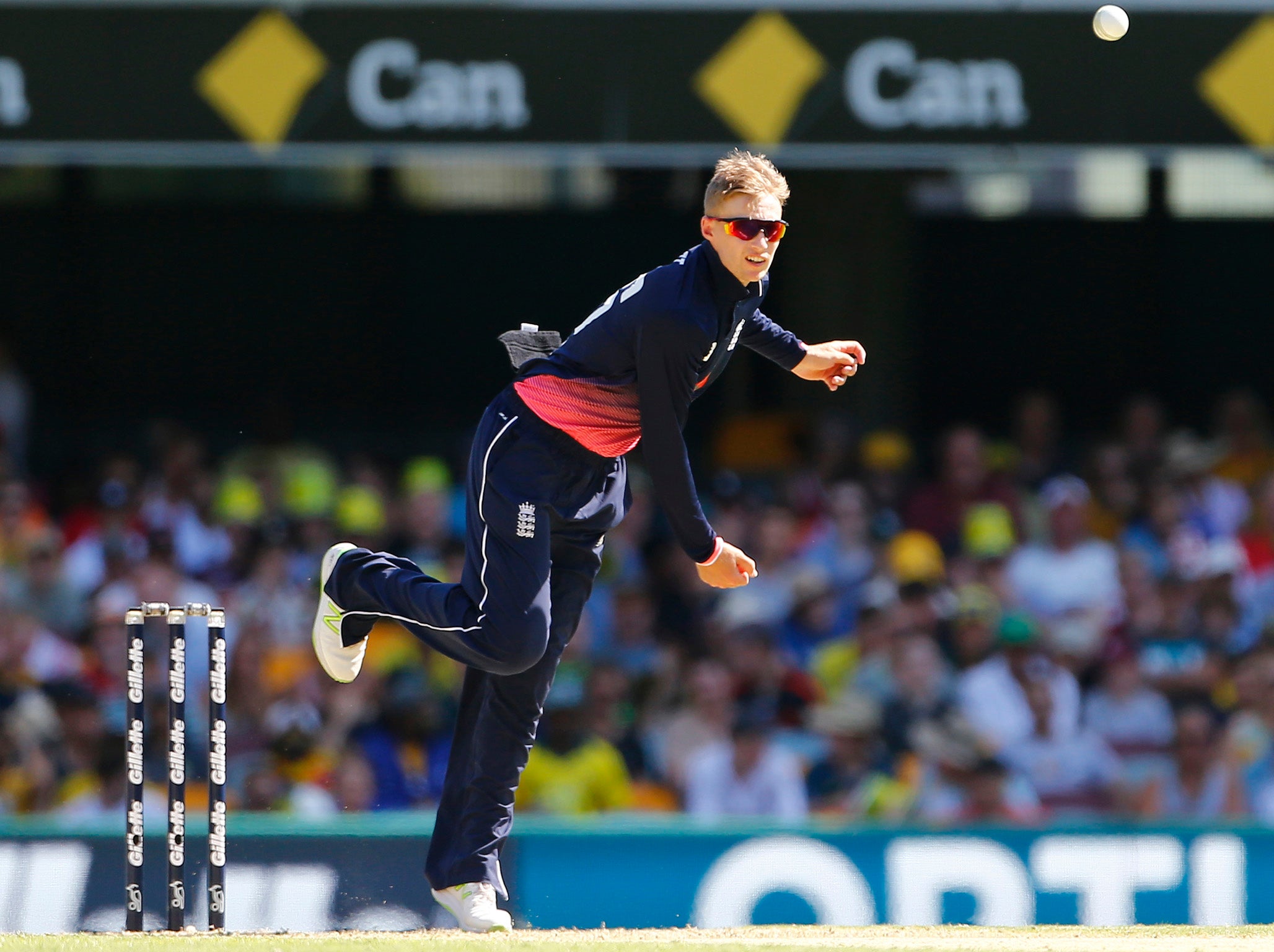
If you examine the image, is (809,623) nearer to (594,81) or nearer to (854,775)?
(854,775)

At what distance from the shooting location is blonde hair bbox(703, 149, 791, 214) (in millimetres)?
5066

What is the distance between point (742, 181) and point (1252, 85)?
5.00 meters

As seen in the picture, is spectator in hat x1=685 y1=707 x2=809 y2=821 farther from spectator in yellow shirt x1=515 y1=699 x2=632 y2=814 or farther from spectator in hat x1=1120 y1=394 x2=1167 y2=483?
spectator in hat x1=1120 y1=394 x2=1167 y2=483

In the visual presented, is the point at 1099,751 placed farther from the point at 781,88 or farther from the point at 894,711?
the point at 781,88

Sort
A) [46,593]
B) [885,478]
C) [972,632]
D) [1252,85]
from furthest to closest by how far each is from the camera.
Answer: [885,478] < [46,593] < [1252,85] < [972,632]

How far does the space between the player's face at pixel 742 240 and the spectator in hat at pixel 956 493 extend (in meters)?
4.98

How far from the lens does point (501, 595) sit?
511cm

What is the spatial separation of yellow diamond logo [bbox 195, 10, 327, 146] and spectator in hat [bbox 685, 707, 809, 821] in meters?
3.60

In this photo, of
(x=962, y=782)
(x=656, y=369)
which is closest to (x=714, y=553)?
(x=656, y=369)

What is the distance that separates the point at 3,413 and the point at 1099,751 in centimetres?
670

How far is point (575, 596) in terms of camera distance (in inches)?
213

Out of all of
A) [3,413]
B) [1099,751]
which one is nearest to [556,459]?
[1099,751]

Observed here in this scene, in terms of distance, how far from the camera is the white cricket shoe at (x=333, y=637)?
5.56 meters

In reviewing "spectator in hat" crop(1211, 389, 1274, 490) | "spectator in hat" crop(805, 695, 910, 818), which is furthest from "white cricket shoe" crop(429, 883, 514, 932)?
"spectator in hat" crop(1211, 389, 1274, 490)
